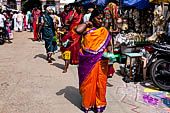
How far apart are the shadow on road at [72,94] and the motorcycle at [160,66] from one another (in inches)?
68.6

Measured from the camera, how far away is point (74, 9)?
5895 mm

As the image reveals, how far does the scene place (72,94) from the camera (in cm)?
428

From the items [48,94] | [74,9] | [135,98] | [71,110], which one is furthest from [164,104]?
[74,9]

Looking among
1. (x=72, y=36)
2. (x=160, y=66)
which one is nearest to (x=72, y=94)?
(x=72, y=36)

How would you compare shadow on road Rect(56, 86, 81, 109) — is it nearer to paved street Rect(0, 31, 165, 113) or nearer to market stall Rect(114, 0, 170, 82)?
paved street Rect(0, 31, 165, 113)

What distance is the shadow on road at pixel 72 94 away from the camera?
12.7ft

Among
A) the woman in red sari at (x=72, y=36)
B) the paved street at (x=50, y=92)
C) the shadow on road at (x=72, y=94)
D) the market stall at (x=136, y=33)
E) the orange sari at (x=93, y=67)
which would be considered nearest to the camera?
the orange sari at (x=93, y=67)

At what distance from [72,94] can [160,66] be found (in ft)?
7.08

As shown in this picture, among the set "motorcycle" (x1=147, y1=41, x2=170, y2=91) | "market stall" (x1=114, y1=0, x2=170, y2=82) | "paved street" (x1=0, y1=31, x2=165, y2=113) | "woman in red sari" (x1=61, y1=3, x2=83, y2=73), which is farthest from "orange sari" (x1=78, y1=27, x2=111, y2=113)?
"woman in red sari" (x1=61, y1=3, x2=83, y2=73)

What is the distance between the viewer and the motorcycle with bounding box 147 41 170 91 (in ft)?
14.9

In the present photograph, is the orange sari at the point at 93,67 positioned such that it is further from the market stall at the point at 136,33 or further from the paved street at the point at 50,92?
the market stall at the point at 136,33

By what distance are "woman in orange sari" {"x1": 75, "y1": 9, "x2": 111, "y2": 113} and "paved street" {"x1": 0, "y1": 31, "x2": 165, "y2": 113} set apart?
0.48 m

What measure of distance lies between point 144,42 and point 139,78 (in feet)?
7.45

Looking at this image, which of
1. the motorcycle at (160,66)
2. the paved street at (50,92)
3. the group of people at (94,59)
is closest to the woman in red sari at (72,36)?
the paved street at (50,92)
